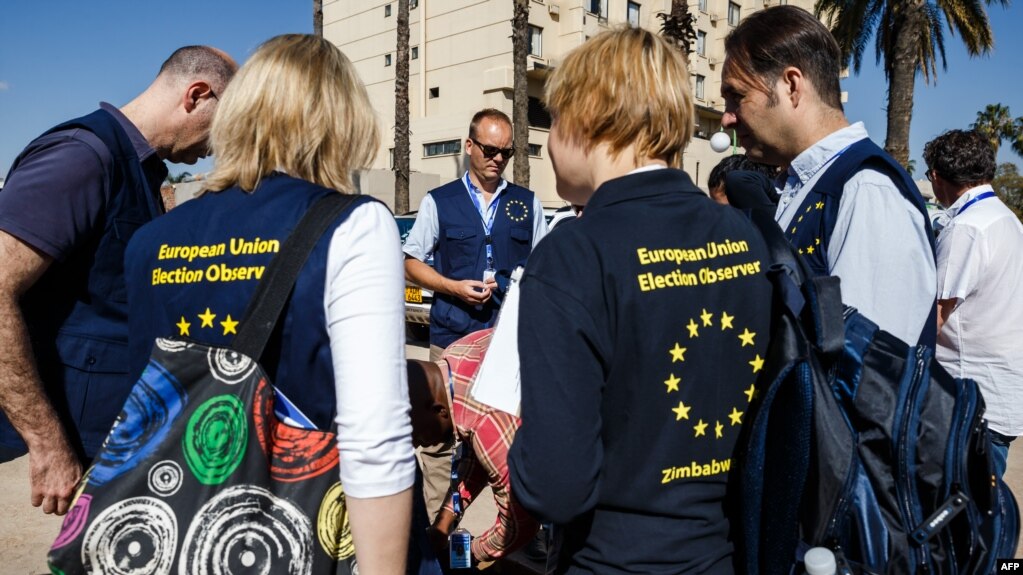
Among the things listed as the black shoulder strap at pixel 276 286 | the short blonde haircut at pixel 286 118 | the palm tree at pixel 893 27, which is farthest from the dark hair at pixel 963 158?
the palm tree at pixel 893 27

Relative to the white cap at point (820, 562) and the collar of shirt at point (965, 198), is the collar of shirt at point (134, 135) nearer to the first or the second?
the white cap at point (820, 562)

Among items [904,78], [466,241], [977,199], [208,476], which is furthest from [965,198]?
[904,78]

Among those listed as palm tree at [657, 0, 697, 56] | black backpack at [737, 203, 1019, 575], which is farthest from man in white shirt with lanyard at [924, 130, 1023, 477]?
palm tree at [657, 0, 697, 56]

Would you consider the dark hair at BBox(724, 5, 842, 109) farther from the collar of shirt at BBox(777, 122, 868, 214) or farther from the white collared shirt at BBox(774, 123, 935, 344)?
the white collared shirt at BBox(774, 123, 935, 344)

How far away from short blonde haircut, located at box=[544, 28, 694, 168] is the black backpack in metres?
0.39

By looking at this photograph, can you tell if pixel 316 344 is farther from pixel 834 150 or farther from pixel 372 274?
pixel 834 150

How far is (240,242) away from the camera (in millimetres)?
1400

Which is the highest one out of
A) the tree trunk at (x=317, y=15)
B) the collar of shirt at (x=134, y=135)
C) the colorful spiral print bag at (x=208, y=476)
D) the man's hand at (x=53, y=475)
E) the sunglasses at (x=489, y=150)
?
the tree trunk at (x=317, y=15)

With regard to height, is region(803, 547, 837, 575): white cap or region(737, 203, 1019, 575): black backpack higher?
region(737, 203, 1019, 575): black backpack

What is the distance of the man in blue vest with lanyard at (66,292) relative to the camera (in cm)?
182

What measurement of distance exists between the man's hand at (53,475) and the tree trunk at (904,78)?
13.7 m

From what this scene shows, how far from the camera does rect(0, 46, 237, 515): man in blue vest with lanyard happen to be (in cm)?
182

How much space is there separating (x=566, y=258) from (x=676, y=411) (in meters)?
0.40

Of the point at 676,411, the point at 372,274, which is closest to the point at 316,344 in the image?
the point at 372,274
